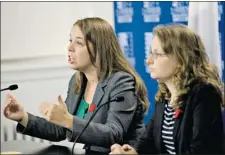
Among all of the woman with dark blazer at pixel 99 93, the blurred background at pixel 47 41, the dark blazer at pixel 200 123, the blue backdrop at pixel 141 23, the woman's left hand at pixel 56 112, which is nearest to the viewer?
the dark blazer at pixel 200 123

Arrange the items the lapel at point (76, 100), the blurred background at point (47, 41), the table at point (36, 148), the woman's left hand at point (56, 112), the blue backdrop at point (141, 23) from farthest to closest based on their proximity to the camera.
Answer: the blurred background at point (47, 41) → the blue backdrop at point (141, 23) → the lapel at point (76, 100) → the table at point (36, 148) → the woman's left hand at point (56, 112)

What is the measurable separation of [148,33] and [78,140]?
3.90 feet

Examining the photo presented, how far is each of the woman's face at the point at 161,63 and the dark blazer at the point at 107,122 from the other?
28cm

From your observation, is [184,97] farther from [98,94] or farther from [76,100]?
[76,100]

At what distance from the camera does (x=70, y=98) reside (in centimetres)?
226

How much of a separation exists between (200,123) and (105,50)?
626 mm

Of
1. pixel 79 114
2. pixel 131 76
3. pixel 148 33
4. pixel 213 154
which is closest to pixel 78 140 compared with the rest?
pixel 79 114

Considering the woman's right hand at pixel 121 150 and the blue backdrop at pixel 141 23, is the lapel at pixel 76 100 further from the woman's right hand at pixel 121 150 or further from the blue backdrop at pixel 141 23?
the blue backdrop at pixel 141 23

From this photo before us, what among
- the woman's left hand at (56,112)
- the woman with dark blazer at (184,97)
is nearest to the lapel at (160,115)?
the woman with dark blazer at (184,97)

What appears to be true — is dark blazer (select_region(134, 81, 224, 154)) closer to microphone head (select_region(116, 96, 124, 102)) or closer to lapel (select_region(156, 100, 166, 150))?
lapel (select_region(156, 100, 166, 150))

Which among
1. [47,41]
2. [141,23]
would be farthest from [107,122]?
[47,41]

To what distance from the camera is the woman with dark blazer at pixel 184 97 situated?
1705mm

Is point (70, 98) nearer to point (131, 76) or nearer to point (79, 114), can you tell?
point (79, 114)

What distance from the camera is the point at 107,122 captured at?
2.02 m
